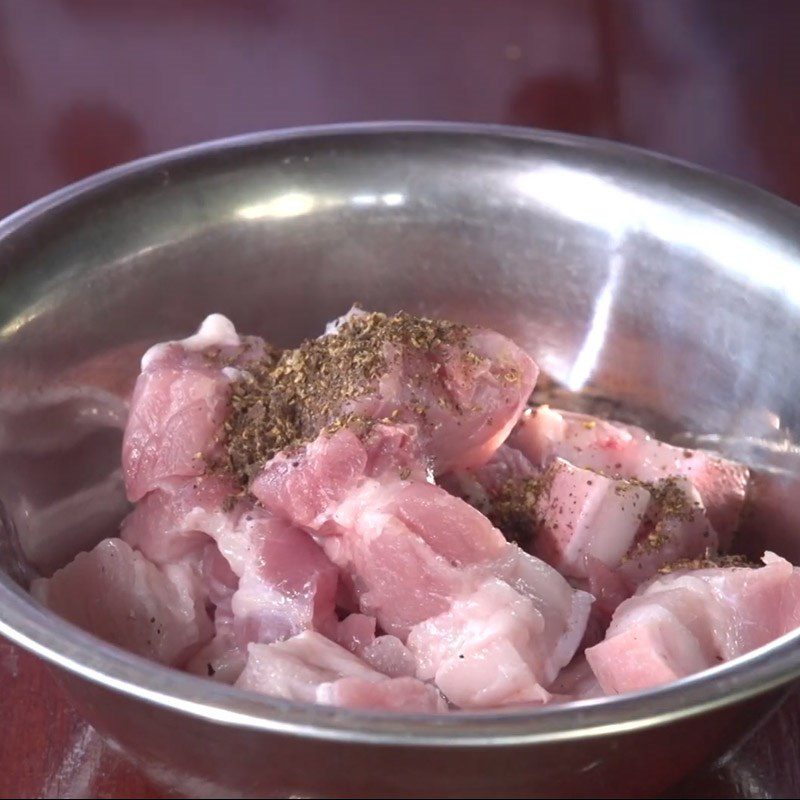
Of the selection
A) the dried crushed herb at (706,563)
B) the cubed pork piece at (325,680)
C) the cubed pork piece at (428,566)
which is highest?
the dried crushed herb at (706,563)

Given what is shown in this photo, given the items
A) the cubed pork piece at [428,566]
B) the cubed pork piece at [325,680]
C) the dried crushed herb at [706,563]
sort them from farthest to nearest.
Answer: the dried crushed herb at [706,563] < the cubed pork piece at [428,566] < the cubed pork piece at [325,680]

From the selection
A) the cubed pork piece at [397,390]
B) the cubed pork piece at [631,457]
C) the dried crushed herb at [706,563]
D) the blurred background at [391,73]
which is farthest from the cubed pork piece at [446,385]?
the blurred background at [391,73]

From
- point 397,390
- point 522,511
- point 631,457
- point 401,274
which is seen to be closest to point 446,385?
point 397,390

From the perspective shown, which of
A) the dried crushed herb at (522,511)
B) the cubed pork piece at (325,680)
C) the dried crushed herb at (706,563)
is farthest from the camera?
the dried crushed herb at (522,511)

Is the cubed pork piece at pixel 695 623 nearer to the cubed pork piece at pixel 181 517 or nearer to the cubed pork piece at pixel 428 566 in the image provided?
the cubed pork piece at pixel 428 566

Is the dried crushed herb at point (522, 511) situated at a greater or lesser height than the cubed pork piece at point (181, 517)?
greater

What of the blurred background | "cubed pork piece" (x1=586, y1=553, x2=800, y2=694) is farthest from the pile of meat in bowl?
the blurred background

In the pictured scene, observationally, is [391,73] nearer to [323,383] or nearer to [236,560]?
[323,383]
